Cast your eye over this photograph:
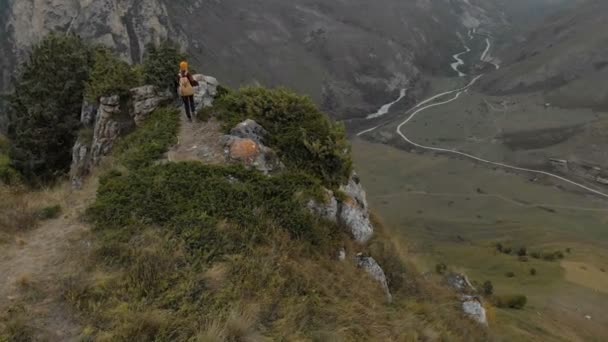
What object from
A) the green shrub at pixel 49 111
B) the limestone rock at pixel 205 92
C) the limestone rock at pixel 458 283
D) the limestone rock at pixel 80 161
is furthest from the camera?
the green shrub at pixel 49 111

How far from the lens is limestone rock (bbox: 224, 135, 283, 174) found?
10383 millimetres

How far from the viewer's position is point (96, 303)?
20.7ft

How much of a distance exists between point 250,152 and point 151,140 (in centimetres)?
312

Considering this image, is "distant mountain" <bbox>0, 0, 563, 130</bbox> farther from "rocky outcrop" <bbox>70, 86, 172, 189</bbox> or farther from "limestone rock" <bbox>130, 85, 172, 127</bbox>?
"limestone rock" <bbox>130, 85, 172, 127</bbox>

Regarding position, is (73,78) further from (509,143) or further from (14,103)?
(509,143)

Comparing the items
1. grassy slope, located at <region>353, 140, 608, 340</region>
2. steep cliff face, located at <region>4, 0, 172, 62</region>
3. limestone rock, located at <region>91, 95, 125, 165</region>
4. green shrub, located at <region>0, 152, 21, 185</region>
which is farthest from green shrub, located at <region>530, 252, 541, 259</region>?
steep cliff face, located at <region>4, 0, 172, 62</region>

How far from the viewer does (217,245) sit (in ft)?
25.4

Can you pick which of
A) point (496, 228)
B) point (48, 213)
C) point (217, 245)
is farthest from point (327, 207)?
point (496, 228)

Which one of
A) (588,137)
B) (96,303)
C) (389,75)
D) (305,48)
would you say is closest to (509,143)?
(588,137)

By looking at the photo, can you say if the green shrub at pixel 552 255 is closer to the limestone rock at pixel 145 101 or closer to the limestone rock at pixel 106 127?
the limestone rock at pixel 145 101

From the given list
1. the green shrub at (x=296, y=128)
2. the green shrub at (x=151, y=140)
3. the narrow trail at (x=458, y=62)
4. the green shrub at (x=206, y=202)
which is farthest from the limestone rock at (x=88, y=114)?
the narrow trail at (x=458, y=62)

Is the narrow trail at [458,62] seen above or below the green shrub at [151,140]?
below

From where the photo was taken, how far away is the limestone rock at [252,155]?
10.4m

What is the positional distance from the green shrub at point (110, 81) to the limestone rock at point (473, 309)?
12628mm
